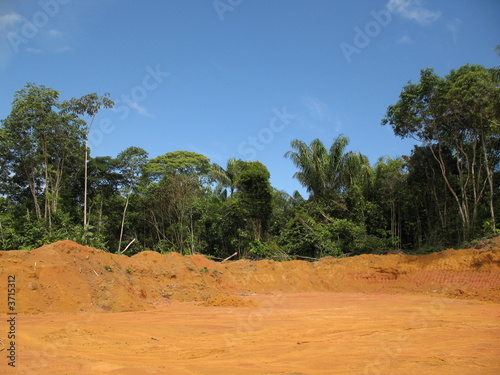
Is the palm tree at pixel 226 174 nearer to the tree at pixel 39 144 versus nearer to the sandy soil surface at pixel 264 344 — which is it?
the tree at pixel 39 144

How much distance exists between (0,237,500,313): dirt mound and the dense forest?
11.0 feet

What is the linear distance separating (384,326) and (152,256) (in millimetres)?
10633

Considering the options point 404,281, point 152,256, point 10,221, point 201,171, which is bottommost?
point 404,281

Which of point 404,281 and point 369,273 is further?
point 369,273

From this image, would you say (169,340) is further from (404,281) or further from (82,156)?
(82,156)

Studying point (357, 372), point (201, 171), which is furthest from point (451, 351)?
point (201, 171)

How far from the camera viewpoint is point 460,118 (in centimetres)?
1723

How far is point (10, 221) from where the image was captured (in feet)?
67.3

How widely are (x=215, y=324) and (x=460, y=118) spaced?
15.9 metres

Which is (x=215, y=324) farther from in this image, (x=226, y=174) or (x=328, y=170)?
(x=226, y=174)

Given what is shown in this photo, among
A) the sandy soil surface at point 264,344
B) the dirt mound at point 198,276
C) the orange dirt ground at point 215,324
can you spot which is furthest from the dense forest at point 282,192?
the sandy soil surface at point 264,344

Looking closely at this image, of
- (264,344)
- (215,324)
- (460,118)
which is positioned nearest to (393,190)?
(460,118)

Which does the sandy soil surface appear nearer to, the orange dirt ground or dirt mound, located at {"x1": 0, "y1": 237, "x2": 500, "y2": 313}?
the orange dirt ground

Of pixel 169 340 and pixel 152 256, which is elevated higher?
pixel 152 256
